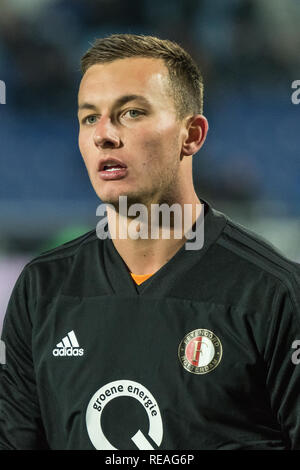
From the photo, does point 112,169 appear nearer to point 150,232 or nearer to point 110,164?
point 110,164

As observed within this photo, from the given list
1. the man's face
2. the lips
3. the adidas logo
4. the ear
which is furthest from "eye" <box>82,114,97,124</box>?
the adidas logo

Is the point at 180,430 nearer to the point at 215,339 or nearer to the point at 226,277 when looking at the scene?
the point at 215,339

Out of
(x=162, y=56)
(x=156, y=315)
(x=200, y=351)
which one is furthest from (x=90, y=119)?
(x=200, y=351)

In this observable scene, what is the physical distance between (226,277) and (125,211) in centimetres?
27

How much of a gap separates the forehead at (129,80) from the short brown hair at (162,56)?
16 millimetres

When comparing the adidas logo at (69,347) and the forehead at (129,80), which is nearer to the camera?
the forehead at (129,80)

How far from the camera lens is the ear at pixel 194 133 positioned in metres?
1.38

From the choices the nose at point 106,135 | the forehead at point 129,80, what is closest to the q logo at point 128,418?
the nose at point 106,135

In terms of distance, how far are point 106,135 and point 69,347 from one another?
0.49 m

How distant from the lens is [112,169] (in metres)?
1.29

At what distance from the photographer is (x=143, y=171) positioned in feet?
4.27

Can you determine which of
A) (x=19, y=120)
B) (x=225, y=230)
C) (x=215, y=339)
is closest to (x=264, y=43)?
(x=19, y=120)

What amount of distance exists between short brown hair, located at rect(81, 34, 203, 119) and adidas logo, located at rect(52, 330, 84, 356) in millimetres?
560

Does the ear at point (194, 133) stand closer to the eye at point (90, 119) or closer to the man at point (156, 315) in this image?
the man at point (156, 315)
